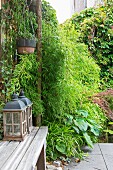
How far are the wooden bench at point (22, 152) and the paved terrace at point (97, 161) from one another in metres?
0.83

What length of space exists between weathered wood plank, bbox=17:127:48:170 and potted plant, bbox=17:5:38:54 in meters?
0.96

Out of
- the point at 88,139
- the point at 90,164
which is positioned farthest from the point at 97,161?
the point at 88,139

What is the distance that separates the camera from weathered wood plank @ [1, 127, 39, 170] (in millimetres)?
1582

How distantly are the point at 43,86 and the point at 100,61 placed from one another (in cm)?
297

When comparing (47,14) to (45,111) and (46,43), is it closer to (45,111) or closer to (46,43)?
(46,43)

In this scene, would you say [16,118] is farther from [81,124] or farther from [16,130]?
[81,124]

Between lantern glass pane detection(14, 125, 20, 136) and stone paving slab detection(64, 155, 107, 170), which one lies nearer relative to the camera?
lantern glass pane detection(14, 125, 20, 136)

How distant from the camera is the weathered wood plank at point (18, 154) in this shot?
158 cm

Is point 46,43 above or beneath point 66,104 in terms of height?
above

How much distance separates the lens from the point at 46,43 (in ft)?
9.92

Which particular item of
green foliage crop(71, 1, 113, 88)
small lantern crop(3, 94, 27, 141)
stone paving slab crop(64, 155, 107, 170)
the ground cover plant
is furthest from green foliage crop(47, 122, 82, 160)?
green foliage crop(71, 1, 113, 88)

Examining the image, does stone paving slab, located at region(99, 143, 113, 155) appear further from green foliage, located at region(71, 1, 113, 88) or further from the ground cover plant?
green foliage, located at region(71, 1, 113, 88)

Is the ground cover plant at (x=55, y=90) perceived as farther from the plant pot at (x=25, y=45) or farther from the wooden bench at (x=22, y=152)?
the wooden bench at (x=22, y=152)

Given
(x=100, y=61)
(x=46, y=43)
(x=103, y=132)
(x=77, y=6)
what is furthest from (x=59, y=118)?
(x=77, y=6)
